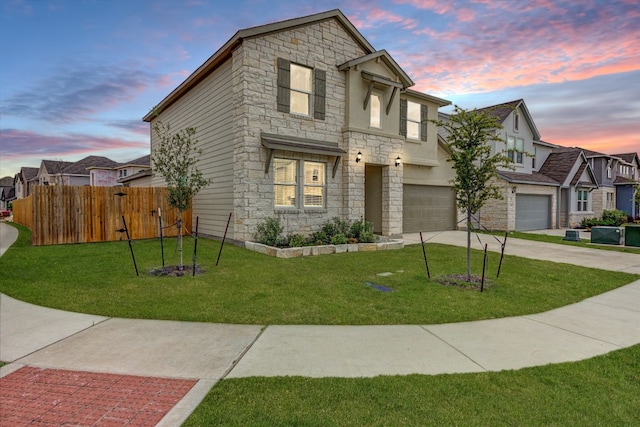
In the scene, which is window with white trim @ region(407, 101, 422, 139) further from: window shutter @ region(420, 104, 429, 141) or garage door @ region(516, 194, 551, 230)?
garage door @ region(516, 194, 551, 230)

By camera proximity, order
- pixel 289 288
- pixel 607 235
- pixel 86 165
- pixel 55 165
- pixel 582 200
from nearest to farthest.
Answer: pixel 289 288 → pixel 607 235 → pixel 582 200 → pixel 86 165 → pixel 55 165

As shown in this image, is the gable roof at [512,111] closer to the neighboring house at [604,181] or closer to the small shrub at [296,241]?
the neighboring house at [604,181]

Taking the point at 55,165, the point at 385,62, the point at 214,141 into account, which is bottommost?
the point at 214,141

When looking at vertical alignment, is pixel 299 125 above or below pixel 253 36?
below

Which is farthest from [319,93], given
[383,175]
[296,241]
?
[296,241]

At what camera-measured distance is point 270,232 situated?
35.6 feet

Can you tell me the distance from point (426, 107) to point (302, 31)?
7.57m

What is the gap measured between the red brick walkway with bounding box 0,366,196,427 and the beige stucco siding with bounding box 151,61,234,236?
8835mm

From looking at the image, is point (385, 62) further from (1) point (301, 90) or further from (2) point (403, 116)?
(1) point (301, 90)

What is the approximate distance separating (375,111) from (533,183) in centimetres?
1269

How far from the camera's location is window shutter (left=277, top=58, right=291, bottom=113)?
11.6m

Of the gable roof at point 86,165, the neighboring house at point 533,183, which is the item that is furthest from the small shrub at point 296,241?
the gable roof at point 86,165

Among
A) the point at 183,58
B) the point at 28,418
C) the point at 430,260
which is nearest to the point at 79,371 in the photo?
the point at 28,418

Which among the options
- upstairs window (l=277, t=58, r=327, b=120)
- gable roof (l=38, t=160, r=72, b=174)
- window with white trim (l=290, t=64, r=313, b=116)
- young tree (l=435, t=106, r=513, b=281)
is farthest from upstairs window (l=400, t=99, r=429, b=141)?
gable roof (l=38, t=160, r=72, b=174)
